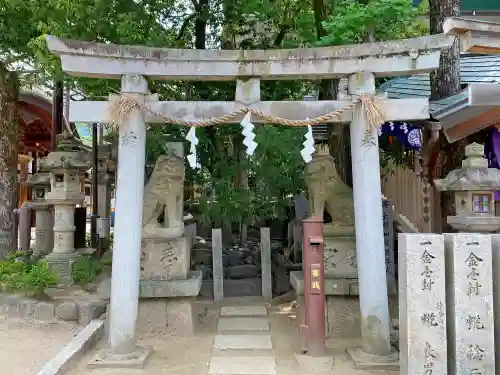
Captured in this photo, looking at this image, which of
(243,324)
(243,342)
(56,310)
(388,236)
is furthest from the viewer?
(388,236)

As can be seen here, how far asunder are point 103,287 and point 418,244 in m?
6.38

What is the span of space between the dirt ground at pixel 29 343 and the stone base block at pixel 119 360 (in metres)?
0.74

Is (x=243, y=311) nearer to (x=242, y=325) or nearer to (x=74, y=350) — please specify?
(x=242, y=325)

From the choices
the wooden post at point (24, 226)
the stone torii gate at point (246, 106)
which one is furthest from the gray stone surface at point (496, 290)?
the wooden post at point (24, 226)

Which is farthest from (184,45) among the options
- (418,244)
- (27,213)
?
(418,244)

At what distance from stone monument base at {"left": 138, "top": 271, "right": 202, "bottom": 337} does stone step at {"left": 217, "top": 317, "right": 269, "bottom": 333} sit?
57 centimetres

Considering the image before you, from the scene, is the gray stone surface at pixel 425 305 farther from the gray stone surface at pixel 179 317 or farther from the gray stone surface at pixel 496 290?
the gray stone surface at pixel 179 317

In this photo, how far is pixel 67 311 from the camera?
303 inches

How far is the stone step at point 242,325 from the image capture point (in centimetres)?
711

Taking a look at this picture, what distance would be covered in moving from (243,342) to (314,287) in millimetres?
1467

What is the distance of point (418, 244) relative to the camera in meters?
4.34

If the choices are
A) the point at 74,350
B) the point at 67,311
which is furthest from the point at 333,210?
the point at 67,311

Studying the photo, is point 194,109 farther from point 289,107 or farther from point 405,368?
point 405,368

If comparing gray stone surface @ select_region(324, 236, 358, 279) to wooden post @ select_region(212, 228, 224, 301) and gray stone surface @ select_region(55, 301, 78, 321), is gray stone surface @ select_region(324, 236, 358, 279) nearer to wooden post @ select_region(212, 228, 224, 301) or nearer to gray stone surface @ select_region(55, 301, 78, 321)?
wooden post @ select_region(212, 228, 224, 301)
